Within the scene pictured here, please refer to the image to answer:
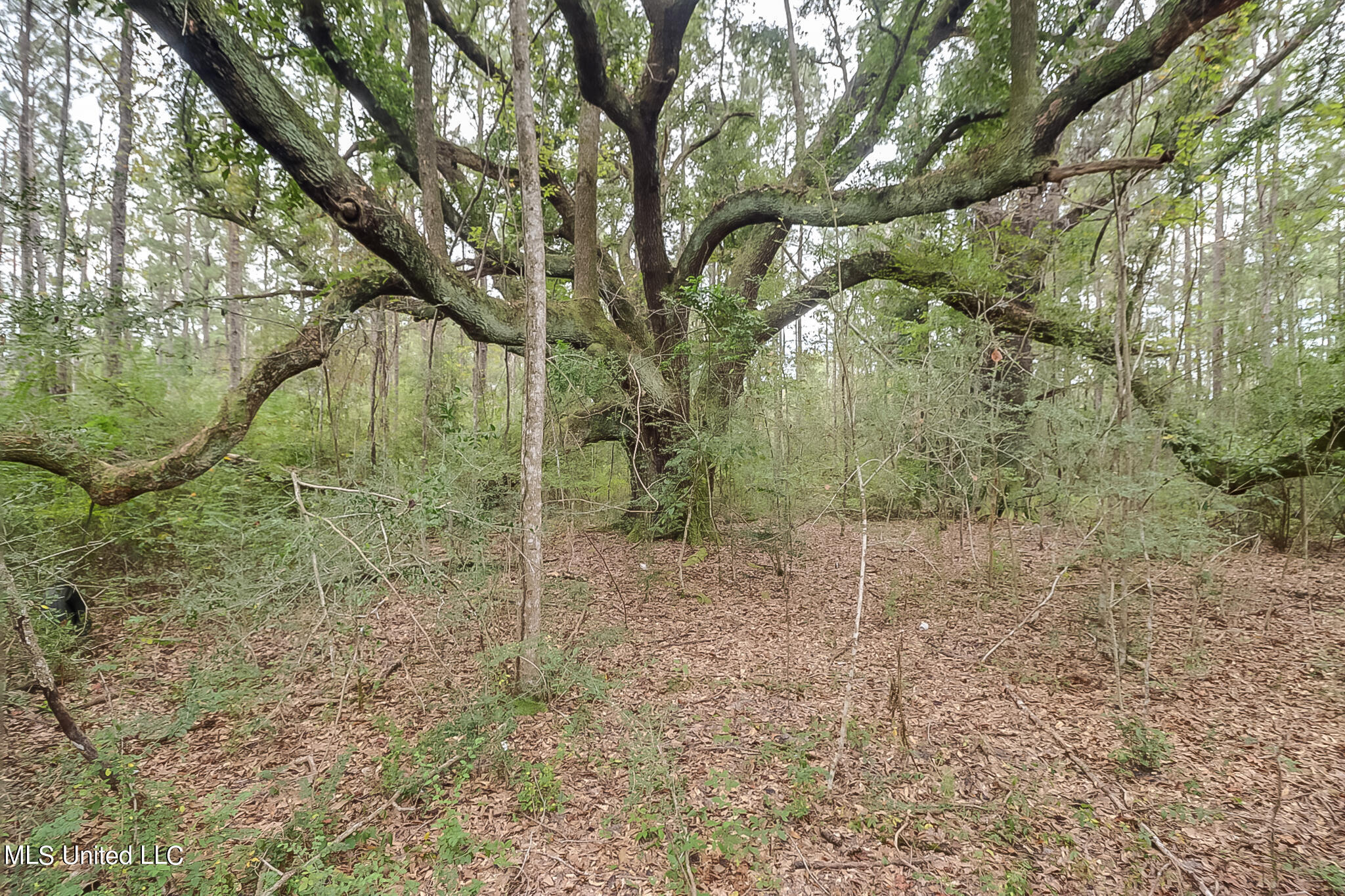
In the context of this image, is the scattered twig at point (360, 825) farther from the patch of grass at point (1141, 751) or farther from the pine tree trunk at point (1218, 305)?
the pine tree trunk at point (1218, 305)

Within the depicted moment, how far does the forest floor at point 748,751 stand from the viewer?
8.53 feet

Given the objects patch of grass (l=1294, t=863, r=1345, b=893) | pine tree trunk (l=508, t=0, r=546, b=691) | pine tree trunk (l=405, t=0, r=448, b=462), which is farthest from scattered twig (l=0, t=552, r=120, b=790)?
patch of grass (l=1294, t=863, r=1345, b=893)

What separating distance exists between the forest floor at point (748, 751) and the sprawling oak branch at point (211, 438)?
1.62 meters

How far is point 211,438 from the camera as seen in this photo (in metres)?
5.08

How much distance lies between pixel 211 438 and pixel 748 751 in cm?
593

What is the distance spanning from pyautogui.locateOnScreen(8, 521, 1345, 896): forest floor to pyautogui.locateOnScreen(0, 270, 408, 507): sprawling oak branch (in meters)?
1.62

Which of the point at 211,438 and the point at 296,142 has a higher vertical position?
the point at 296,142

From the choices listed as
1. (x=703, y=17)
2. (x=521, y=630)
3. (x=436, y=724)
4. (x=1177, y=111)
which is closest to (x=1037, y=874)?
(x=521, y=630)

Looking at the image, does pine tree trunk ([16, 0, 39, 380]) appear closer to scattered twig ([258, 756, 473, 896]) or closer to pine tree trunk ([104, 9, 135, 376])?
pine tree trunk ([104, 9, 135, 376])

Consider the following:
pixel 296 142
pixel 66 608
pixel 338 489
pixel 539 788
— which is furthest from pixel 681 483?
pixel 66 608

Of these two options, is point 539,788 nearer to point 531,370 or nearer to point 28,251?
point 531,370

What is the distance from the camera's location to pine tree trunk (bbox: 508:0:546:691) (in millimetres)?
3701

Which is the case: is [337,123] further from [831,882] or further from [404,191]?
[831,882]

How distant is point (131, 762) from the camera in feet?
9.75
